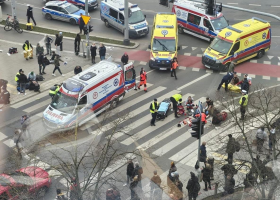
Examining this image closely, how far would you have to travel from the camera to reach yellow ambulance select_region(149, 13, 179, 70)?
29875 mm

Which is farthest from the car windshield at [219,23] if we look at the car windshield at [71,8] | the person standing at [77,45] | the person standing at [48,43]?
the person standing at [48,43]

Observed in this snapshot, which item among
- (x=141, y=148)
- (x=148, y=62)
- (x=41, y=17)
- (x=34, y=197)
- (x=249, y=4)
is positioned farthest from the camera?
(x=249, y=4)

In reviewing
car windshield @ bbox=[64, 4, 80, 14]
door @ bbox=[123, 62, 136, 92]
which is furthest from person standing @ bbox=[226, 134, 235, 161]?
car windshield @ bbox=[64, 4, 80, 14]

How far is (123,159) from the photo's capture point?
63.8ft

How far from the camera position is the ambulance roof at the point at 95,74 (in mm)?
24172

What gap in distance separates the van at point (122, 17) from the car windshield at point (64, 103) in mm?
11782

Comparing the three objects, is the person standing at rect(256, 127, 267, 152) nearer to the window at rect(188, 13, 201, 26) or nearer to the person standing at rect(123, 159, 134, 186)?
the person standing at rect(123, 159, 134, 186)

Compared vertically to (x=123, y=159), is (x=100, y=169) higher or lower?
higher

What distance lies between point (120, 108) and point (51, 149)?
8800mm

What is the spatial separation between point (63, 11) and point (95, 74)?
44.0 ft

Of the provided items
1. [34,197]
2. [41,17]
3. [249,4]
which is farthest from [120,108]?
[249,4]

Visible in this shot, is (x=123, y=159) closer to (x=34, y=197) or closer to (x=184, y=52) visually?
(x=34, y=197)

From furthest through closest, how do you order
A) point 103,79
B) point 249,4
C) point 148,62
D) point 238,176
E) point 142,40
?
1. point 249,4
2. point 142,40
3. point 148,62
4. point 103,79
5. point 238,176

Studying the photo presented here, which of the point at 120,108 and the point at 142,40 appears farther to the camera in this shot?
the point at 142,40
